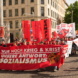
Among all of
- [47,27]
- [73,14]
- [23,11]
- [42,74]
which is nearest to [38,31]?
[47,27]

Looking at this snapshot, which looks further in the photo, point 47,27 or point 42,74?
point 47,27

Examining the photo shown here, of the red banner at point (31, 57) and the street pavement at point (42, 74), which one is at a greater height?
the red banner at point (31, 57)

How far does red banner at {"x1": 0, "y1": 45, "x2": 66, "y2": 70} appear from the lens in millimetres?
9273

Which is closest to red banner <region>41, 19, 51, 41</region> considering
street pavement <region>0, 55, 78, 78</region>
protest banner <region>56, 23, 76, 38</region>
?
street pavement <region>0, 55, 78, 78</region>

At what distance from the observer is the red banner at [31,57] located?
30.4ft

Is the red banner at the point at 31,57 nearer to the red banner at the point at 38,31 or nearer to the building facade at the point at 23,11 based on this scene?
the red banner at the point at 38,31

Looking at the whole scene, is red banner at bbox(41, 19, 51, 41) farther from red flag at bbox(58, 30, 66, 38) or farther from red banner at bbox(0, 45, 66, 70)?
red flag at bbox(58, 30, 66, 38)

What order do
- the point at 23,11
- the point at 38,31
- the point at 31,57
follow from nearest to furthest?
the point at 31,57 < the point at 38,31 < the point at 23,11

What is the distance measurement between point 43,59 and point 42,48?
56cm

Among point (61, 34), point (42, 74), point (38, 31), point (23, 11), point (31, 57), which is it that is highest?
point (23, 11)

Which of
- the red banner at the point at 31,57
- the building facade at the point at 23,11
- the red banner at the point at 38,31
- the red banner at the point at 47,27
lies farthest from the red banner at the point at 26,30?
the building facade at the point at 23,11

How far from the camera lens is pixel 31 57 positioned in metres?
9.42

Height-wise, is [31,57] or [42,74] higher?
[31,57]

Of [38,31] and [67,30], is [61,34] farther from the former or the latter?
[38,31]
